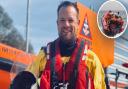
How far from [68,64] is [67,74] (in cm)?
5

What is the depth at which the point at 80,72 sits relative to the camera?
7.40 feet

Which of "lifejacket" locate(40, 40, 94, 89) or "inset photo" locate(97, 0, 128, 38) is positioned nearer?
"lifejacket" locate(40, 40, 94, 89)

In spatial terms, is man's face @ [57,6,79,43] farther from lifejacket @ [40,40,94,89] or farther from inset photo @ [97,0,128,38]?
inset photo @ [97,0,128,38]

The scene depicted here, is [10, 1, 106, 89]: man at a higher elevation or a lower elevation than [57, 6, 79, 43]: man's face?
lower

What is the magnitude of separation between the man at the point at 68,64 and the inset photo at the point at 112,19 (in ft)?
21.0

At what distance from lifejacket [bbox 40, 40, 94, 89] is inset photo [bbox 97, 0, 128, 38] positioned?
6.44 m

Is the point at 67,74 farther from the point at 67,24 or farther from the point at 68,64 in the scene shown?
the point at 67,24

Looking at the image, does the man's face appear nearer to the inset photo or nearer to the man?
the man

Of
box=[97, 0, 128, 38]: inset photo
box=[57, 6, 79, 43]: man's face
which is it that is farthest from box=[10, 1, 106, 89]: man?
box=[97, 0, 128, 38]: inset photo

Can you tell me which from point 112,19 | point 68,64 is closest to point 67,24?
point 68,64

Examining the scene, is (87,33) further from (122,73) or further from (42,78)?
(42,78)

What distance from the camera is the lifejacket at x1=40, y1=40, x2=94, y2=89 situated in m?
2.25

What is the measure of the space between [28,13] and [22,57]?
121 inches

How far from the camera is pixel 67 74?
2.27m
